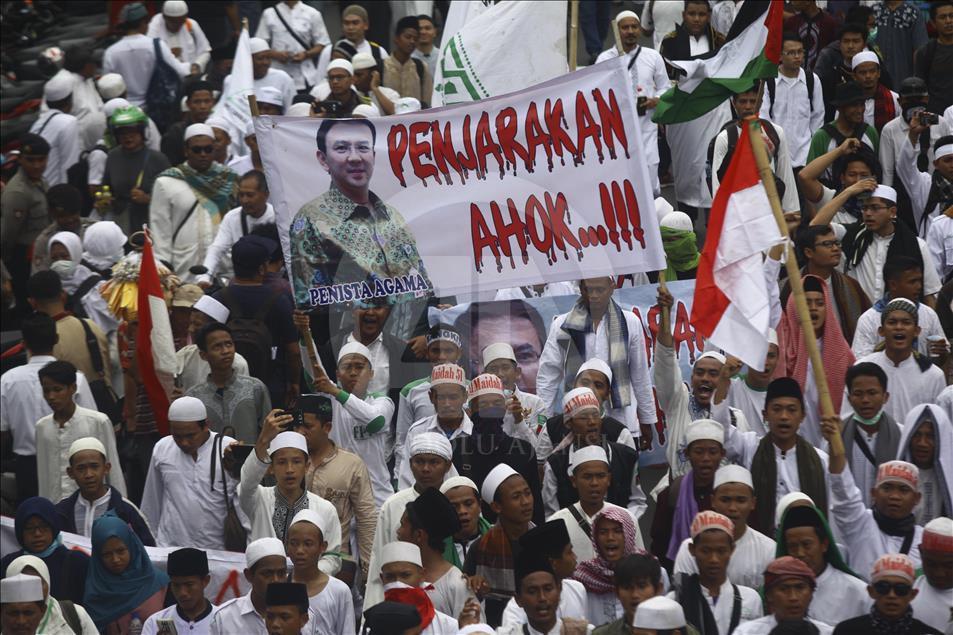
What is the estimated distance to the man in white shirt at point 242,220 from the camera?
14305mm

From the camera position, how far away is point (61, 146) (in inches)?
685

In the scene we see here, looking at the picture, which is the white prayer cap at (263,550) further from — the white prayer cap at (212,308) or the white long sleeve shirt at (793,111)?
the white long sleeve shirt at (793,111)

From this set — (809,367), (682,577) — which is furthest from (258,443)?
(809,367)

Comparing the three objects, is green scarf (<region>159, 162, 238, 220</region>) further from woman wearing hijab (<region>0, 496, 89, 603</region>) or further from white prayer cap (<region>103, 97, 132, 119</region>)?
woman wearing hijab (<region>0, 496, 89, 603</region>)

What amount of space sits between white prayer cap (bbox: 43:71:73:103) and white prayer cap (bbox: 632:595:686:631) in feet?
35.3

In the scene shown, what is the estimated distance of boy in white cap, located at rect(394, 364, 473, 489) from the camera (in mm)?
10992

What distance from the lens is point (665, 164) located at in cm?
1680

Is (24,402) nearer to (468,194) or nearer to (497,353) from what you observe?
(497,353)

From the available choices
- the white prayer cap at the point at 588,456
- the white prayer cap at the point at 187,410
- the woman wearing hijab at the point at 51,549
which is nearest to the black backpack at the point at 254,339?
the white prayer cap at the point at 187,410

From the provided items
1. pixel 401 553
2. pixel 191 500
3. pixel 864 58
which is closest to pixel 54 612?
pixel 191 500

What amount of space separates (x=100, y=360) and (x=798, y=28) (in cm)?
728

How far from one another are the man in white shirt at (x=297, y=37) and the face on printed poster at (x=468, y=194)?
25.9 feet

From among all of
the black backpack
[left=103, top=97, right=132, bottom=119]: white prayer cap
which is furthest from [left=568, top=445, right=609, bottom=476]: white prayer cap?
[left=103, top=97, right=132, bottom=119]: white prayer cap

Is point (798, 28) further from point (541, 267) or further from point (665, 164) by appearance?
point (541, 267)
